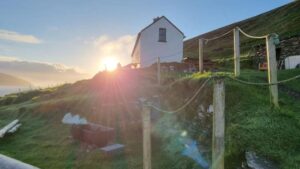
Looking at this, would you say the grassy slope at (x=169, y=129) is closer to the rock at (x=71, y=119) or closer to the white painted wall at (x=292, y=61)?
the rock at (x=71, y=119)

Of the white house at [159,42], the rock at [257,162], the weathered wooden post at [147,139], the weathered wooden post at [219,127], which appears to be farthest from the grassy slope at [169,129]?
the white house at [159,42]

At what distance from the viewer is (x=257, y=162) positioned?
4.73 m

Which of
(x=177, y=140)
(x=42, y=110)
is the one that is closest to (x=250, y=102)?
(x=177, y=140)

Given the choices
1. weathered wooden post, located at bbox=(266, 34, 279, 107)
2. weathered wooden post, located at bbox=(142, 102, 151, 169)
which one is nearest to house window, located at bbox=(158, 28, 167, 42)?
weathered wooden post, located at bbox=(266, 34, 279, 107)

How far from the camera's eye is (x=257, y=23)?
60094mm

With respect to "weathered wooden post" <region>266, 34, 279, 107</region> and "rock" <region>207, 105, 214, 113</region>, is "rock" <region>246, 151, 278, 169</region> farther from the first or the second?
"rock" <region>207, 105, 214, 113</region>

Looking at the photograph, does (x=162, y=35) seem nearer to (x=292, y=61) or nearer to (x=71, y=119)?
(x=292, y=61)

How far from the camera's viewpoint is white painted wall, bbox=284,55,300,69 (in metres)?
17.0

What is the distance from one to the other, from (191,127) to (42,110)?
13642 millimetres

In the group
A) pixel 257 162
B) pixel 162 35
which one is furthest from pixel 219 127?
pixel 162 35

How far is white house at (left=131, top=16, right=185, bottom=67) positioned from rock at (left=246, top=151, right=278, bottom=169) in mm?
22156

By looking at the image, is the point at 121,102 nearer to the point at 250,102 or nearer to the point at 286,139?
the point at 250,102

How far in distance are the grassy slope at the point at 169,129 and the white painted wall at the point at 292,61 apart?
684 centimetres

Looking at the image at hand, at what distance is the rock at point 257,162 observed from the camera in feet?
15.1
